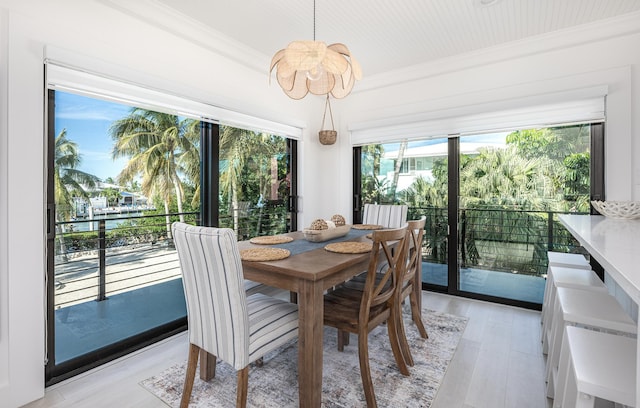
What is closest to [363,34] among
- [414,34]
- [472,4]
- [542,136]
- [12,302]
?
[414,34]

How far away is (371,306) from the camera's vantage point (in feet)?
5.89

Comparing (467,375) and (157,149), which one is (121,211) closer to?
(157,149)

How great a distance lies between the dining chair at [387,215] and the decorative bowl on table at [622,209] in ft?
4.92

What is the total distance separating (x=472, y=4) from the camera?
7.70ft

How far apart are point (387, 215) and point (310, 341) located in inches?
78.4

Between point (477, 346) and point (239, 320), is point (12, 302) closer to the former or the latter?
point (239, 320)

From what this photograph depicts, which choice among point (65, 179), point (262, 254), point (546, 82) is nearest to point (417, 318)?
point (262, 254)

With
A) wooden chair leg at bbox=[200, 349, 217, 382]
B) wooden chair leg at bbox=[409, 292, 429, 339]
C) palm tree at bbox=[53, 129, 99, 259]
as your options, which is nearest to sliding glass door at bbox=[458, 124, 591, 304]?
wooden chair leg at bbox=[409, 292, 429, 339]

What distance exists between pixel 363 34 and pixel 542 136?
73.2 inches

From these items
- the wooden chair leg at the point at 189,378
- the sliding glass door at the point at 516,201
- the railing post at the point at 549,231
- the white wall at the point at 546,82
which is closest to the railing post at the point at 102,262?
the wooden chair leg at the point at 189,378

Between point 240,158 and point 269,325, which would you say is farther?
point 240,158

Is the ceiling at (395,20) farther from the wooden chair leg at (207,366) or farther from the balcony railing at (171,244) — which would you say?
the wooden chair leg at (207,366)

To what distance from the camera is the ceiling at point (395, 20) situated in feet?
7.73

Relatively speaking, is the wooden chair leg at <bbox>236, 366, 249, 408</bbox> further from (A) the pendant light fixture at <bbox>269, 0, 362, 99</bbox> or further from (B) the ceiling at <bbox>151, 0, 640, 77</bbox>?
(B) the ceiling at <bbox>151, 0, 640, 77</bbox>
